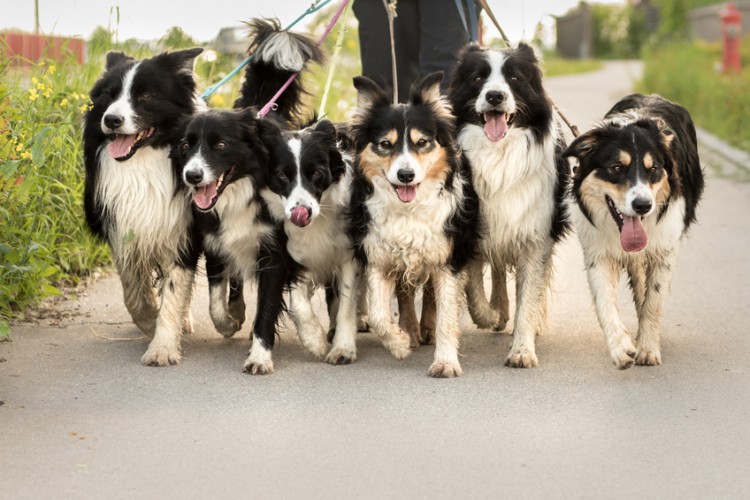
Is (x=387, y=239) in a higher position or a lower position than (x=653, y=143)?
lower

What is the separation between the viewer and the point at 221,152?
5.66 metres

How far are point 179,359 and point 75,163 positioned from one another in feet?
7.74

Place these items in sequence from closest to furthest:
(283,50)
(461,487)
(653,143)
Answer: (461,487) → (653,143) → (283,50)

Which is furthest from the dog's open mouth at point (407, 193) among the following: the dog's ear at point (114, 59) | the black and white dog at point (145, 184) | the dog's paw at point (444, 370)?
the dog's ear at point (114, 59)

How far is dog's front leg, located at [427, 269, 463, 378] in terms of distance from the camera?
5715 mm

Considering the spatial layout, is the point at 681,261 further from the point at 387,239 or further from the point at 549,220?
the point at 387,239

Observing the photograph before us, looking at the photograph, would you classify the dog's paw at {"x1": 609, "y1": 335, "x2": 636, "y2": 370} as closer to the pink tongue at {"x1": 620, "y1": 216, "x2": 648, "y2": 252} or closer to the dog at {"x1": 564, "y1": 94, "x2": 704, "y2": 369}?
the dog at {"x1": 564, "y1": 94, "x2": 704, "y2": 369}

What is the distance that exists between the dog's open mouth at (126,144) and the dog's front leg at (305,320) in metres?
1.11

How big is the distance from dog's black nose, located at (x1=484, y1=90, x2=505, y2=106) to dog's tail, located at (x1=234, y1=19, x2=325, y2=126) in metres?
1.42

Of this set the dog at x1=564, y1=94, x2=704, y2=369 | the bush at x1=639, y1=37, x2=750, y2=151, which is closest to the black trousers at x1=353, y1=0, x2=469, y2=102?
the dog at x1=564, y1=94, x2=704, y2=369

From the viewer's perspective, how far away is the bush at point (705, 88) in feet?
51.1

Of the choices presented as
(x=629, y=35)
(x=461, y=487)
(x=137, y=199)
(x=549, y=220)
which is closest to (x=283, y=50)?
(x=137, y=199)

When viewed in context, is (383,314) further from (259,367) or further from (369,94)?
(369,94)

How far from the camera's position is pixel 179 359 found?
5988mm
